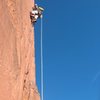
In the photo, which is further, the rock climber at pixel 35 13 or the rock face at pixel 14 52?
the rock climber at pixel 35 13

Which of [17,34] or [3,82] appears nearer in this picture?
[3,82]

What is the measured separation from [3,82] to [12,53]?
1887 mm

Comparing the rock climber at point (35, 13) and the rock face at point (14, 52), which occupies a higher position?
the rock climber at point (35, 13)

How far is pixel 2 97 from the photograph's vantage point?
14633 millimetres

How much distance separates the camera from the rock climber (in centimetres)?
2347

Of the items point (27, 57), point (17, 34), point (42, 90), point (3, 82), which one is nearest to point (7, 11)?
point (17, 34)

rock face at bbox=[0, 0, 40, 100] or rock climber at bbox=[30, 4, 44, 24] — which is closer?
rock face at bbox=[0, 0, 40, 100]

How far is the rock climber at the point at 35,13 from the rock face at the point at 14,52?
2.50 meters

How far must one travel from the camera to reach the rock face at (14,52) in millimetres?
15091

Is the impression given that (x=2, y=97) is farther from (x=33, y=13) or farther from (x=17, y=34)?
(x=33, y=13)

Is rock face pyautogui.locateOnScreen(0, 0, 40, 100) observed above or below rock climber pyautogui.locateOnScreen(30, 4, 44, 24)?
below

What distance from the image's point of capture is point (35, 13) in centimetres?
2400

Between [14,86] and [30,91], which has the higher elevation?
[30,91]

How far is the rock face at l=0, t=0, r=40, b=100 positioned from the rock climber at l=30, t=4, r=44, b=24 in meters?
2.50
